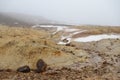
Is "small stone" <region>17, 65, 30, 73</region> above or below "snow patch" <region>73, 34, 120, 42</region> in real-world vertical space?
below

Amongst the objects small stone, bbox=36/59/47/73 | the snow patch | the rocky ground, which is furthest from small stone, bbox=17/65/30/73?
the snow patch

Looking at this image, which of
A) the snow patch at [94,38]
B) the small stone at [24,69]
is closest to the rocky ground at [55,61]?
the small stone at [24,69]

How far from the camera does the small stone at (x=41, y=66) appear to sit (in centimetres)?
2073

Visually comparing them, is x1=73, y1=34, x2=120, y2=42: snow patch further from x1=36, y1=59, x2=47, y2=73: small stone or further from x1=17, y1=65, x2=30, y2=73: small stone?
x1=17, y1=65, x2=30, y2=73: small stone

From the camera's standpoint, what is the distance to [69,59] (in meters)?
23.0

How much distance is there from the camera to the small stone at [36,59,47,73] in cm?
2073

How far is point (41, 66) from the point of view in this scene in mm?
21156

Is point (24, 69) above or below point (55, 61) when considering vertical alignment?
below

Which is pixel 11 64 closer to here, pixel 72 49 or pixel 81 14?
pixel 72 49

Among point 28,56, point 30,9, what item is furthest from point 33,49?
point 30,9

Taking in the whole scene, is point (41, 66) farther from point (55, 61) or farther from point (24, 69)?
point (55, 61)

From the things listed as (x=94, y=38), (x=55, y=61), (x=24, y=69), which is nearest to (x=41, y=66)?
(x=24, y=69)

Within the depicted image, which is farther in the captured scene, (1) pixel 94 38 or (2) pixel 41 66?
(1) pixel 94 38

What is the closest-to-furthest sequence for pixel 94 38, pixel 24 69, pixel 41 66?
1. pixel 24 69
2. pixel 41 66
3. pixel 94 38
